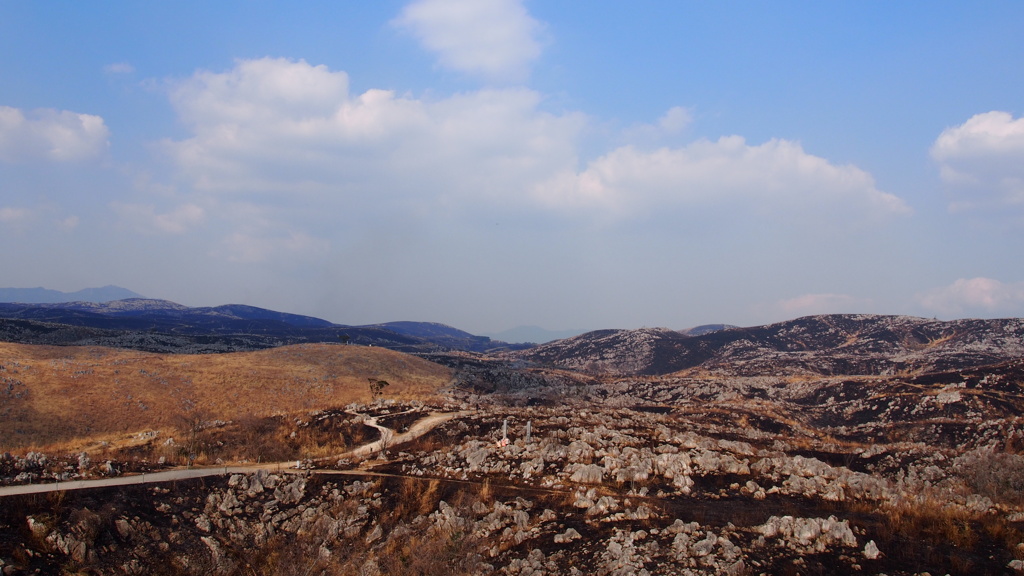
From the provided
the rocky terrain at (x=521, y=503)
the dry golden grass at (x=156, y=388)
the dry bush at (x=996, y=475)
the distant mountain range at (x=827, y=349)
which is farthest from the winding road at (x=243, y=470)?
the distant mountain range at (x=827, y=349)

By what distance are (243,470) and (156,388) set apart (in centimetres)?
3863

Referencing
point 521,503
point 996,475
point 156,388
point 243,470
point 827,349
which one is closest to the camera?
point 521,503

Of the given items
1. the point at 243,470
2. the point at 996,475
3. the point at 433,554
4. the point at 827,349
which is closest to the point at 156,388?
the point at 243,470

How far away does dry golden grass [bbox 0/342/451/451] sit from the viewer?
47.1m

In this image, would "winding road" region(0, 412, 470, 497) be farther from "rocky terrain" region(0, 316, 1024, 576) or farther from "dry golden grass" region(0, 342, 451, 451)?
"dry golden grass" region(0, 342, 451, 451)

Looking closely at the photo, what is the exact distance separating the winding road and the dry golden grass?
47.7ft

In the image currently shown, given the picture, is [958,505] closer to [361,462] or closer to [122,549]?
[361,462]

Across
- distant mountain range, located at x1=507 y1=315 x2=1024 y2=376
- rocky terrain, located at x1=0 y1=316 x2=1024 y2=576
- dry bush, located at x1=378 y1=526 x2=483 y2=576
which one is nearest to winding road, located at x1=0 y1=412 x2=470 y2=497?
rocky terrain, located at x1=0 y1=316 x2=1024 y2=576

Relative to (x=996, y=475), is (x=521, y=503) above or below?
below

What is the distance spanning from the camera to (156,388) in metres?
59.2

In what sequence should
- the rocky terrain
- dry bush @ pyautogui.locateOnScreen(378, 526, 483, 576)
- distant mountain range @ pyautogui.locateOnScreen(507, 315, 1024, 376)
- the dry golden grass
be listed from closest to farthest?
1. the rocky terrain
2. dry bush @ pyautogui.locateOnScreen(378, 526, 483, 576)
3. the dry golden grass
4. distant mountain range @ pyautogui.locateOnScreen(507, 315, 1024, 376)

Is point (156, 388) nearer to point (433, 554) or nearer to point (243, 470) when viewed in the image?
point (243, 470)

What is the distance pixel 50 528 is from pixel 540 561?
19306mm

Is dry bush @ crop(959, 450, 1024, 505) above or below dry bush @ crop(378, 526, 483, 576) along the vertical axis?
above
